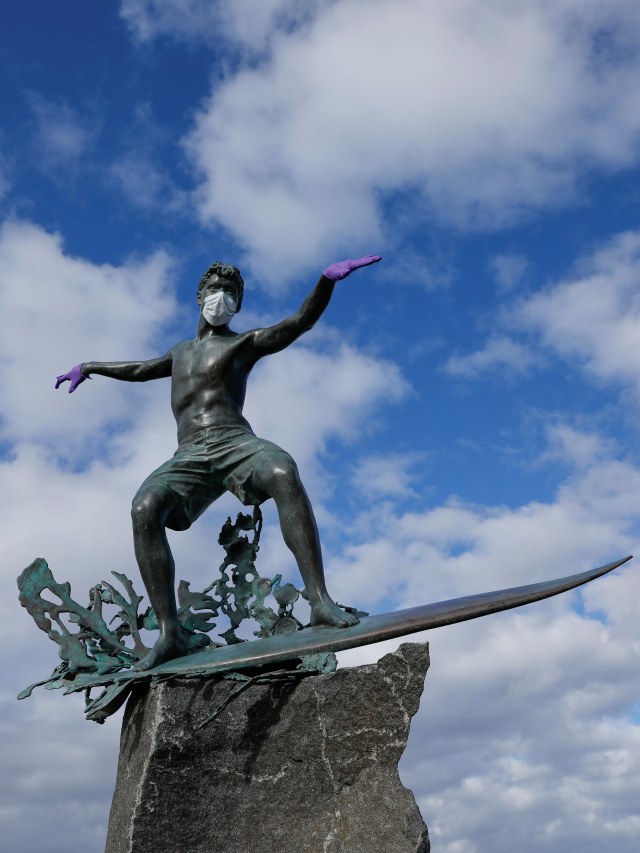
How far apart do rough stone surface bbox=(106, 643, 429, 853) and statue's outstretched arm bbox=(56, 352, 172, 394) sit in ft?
7.65

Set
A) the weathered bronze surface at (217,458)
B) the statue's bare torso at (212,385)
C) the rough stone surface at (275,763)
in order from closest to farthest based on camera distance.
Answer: the rough stone surface at (275,763) → the weathered bronze surface at (217,458) → the statue's bare torso at (212,385)

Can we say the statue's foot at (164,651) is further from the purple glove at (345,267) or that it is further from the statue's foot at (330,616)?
the purple glove at (345,267)

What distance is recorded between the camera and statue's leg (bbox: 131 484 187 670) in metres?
5.70

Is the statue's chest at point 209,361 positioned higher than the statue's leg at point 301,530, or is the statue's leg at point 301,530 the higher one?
the statue's chest at point 209,361

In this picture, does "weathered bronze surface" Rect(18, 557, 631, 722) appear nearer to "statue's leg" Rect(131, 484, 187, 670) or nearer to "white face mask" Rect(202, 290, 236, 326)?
"statue's leg" Rect(131, 484, 187, 670)

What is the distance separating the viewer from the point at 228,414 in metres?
6.23

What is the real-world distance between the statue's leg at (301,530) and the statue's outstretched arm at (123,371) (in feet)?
4.49

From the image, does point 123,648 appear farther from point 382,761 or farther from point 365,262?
point 365,262

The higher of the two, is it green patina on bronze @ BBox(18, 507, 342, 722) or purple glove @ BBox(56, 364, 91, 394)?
purple glove @ BBox(56, 364, 91, 394)

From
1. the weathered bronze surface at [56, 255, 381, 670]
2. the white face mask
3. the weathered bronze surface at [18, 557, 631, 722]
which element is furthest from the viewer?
the white face mask

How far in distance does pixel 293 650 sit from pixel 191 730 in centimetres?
64

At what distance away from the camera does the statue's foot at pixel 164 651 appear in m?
5.48

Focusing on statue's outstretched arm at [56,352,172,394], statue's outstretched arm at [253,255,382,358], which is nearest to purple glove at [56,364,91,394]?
statue's outstretched arm at [56,352,172,394]

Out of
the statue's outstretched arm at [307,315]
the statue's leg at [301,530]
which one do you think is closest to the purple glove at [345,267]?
the statue's outstretched arm at [307,315]
